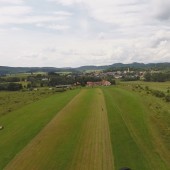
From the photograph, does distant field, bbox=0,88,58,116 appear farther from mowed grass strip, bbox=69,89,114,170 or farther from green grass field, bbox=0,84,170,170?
mowed grass strip, bbox=69,89,114,170

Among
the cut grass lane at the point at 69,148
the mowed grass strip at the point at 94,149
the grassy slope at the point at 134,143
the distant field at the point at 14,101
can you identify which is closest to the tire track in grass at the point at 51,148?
the cut grass lane at the point at 69,148

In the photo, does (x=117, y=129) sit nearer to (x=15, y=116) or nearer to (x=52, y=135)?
(x=52, y=135)

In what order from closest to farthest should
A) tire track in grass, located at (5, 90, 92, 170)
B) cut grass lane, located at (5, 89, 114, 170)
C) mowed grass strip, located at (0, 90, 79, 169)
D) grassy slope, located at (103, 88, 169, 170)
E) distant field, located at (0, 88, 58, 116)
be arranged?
grassy slope, located at (103, 88, 169, 170)
cut grass lane, located at (5, 89, 114, 170)
tire track in grass, located at (5, 90, 92, 170)
mowed grass strip, located at (0, 90, 79, 169)
distant field, located at (0, 88, 58, 116)

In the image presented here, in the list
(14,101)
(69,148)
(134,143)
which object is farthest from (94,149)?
(14,101)

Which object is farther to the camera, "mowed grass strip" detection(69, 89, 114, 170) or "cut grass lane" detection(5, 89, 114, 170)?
"cut grass lane" detection(5, 89, 114, 170)

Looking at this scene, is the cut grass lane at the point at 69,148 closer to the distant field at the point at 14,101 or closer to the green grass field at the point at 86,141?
the green grass field at the point at 86,141

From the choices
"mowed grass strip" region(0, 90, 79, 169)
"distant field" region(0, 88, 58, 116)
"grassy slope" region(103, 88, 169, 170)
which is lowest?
"distant field" region(0, 88, 58, 116)

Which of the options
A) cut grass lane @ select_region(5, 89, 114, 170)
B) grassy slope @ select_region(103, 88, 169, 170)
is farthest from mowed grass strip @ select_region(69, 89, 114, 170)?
grassy slope @ select_region(103, 88, 169, 170)
